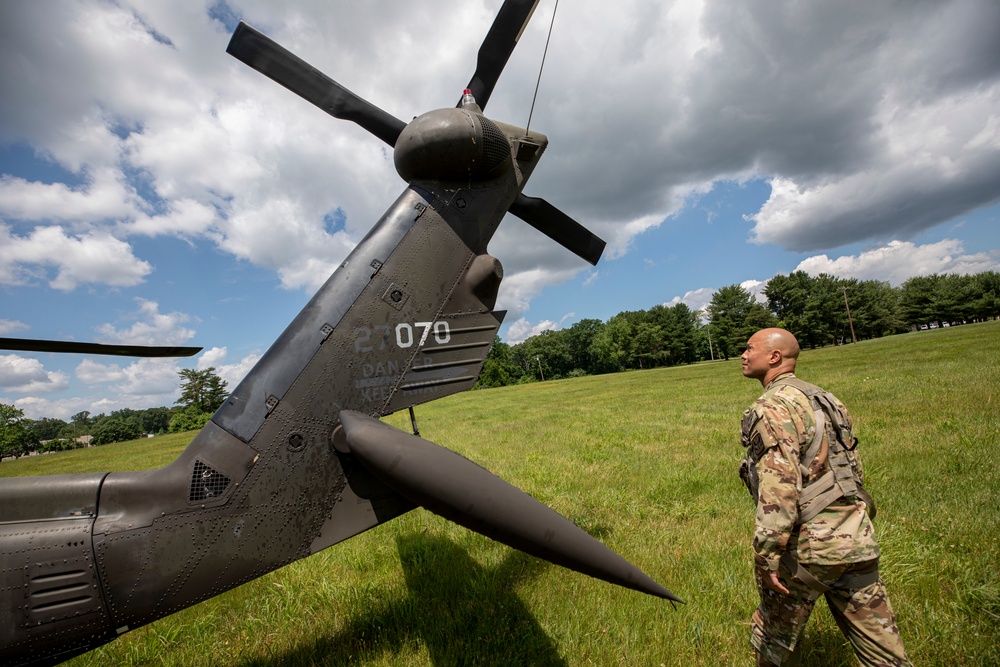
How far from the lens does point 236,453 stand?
2645mm

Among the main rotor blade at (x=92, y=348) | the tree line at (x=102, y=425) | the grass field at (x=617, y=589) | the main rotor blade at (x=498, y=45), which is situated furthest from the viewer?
the tree line at (x=102, y=425)

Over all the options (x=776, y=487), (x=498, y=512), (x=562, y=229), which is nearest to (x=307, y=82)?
(x=562, y=229)

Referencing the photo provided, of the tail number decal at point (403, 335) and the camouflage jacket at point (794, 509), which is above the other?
the tail number decal at point (403, 335)

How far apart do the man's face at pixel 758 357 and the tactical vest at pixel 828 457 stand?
0.67 feet

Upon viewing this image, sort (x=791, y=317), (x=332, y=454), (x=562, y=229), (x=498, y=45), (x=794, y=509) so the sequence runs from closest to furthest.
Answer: (x=794, y=509)
(x=332, y=454)
(x=498, y=45)
(x=562, y=229)
(x=791, y=317)

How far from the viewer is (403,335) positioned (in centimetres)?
315

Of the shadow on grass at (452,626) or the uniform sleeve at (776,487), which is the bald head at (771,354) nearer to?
the uniform sleeve at (776,487)

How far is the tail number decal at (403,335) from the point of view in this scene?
3014 mm

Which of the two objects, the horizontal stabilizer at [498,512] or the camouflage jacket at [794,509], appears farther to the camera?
the camouflage jacket at [794,509]

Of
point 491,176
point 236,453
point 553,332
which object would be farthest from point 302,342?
point 553,332

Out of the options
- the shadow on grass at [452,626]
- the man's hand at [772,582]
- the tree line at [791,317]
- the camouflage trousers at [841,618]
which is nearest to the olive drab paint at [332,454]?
the man's hand at [772,582]

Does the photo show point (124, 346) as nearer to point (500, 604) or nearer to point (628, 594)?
point (500, 604)

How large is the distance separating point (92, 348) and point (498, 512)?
3490 millimetres

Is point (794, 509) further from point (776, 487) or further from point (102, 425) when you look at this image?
point (102, 425)
